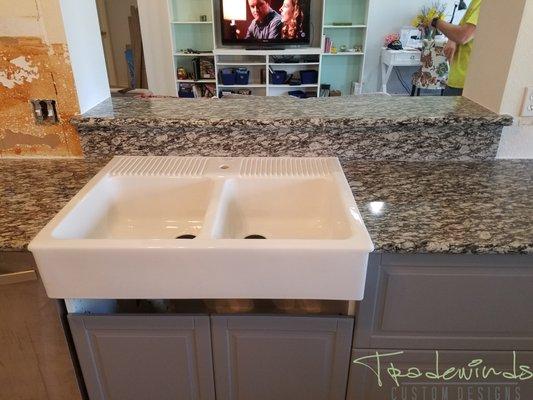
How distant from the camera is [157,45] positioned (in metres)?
4.40

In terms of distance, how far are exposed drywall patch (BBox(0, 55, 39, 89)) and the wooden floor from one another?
0.60 meters

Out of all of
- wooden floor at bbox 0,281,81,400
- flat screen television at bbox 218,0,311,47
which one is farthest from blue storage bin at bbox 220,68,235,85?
wooden floor at bbox 0,281,81,400

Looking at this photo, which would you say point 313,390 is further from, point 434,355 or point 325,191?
point 325,191

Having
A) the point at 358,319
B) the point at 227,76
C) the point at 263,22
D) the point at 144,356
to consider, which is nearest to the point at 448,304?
the point at 358,319

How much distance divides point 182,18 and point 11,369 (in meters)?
4.47

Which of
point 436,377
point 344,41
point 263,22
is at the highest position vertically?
point 263,22

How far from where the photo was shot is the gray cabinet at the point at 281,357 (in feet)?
2.72

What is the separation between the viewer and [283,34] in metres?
4.46

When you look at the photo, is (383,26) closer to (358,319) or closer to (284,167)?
(284,167)

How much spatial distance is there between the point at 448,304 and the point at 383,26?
184 inches

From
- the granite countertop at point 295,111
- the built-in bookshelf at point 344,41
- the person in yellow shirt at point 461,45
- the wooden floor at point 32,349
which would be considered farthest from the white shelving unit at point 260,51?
the wooden floor at point 32,349

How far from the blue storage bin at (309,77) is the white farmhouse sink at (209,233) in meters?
3.78

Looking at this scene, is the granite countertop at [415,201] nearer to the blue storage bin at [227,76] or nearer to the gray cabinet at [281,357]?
the gray cabinet at [281,357]

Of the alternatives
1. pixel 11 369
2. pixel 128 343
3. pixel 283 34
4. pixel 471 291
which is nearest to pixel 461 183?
pixel 471 291
